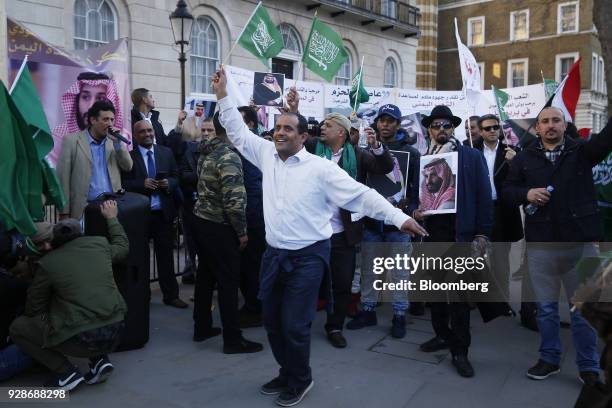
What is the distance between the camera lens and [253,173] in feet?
18.3

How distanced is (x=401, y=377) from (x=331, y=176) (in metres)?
1.65

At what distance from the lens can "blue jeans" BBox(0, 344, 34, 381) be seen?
4.11m

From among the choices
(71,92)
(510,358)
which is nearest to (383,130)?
(510,358)

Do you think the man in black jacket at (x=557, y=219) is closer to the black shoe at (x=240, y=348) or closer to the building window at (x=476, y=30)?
the black shoe at (x=240, y=348)

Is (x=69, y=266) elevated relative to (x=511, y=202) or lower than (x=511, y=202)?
lower

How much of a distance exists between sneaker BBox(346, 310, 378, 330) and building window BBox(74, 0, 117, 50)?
10.6 metres

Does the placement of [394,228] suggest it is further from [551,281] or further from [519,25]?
[519,25]

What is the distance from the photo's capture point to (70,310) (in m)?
3.87

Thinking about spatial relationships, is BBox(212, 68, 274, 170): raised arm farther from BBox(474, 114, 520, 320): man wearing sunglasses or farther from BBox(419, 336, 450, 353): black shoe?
BBox(474, 114, 520, 320): man wearing sunglasses

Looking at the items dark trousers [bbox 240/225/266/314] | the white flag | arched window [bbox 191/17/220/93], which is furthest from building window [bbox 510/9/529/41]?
dark trousers [bbox 240/225/266/314]

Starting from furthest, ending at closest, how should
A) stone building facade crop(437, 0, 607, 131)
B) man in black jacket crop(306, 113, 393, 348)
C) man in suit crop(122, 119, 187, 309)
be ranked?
1. stone building facade crop(437, 0, 607, 131)
2. man in suit crop(122, 119, 187, 309)
3. man in black jacket crop(306, 113, 393, 348)

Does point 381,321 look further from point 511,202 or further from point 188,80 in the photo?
point 188,80

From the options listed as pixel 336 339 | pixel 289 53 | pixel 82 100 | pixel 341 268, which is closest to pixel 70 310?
pixel 336 339

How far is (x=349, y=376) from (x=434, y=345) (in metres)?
0.95
